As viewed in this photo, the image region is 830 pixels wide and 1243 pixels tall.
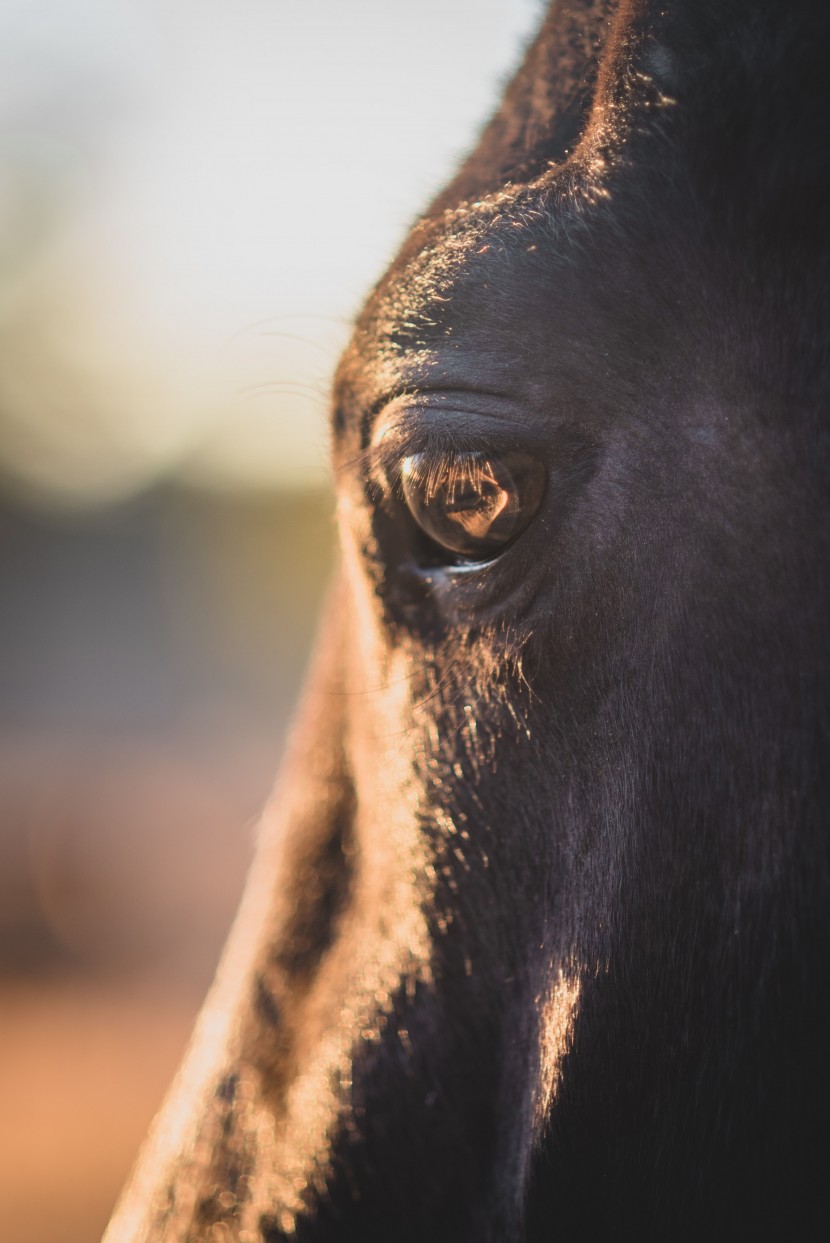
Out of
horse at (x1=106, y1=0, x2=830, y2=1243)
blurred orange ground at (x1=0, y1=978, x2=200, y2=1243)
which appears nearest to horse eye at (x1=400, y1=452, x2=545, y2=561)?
horse at (x1=106, y1=0, x2=830, y2=1243)

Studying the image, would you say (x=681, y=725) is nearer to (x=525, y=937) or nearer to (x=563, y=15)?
(x=525, y=937)

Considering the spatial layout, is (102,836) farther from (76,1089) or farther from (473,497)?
(473,497)

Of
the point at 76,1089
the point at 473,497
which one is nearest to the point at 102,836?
the point at 76,1089

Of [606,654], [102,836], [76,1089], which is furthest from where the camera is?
[102,836]

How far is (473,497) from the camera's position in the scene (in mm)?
1224

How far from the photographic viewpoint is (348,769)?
1.71 m

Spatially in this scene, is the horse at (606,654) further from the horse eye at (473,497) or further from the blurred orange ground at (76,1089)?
the blurred orange ground at (76,1089)

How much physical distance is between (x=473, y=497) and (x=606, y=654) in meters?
0.25

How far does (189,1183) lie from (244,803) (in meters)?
14.7

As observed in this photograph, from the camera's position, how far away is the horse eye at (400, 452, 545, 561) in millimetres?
1180

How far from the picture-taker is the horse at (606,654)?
106 centimetres

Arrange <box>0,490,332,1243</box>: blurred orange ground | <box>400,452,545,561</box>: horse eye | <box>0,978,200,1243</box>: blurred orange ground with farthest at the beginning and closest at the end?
<box>0,490,332,1243</box>: blurred orange ground → <box>0,978,200,1243</box>: blurred orange ground → <box>400,452,545,561</box>: horse eye

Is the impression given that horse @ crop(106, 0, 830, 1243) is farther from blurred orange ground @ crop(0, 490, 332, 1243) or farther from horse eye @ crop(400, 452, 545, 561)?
blurred orange ground @ crop(0, 490, 332, 1243)

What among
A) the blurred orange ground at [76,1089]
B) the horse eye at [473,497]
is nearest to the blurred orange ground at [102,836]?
the blurred orange ground at [76,1089]
